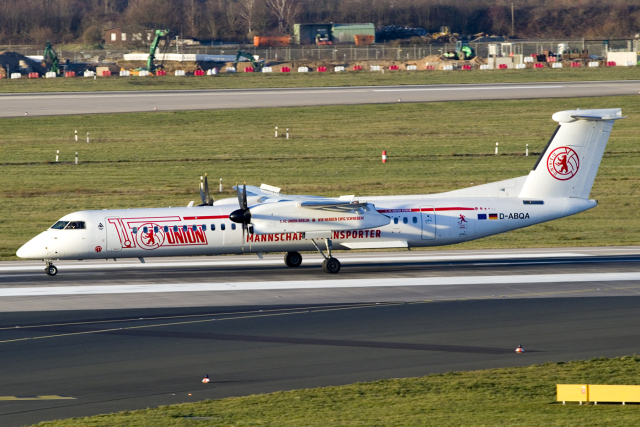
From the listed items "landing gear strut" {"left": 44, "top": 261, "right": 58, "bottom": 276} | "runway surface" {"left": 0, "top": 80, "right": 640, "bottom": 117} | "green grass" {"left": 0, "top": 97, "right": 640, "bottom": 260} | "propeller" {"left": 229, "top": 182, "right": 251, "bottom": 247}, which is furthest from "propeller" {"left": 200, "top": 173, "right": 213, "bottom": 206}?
"runway surface" {"left": 0, "top": 80, "right": 640, "bottom": 117}

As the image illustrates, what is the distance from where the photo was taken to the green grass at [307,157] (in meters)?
45.4

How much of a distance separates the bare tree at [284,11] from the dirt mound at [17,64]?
168 ft

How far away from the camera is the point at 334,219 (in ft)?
101

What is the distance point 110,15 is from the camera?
486 ft

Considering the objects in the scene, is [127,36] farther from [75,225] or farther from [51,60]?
[75,225]

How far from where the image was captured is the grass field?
8338 centimetres

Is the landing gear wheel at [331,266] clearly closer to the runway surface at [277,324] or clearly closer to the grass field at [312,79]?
the runway surface at [277,324]

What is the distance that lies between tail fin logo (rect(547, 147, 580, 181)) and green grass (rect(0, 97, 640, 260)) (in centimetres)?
757

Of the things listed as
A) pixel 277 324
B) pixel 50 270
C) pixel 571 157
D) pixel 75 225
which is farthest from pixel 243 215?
pixel 571 157

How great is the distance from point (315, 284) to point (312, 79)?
61.4m

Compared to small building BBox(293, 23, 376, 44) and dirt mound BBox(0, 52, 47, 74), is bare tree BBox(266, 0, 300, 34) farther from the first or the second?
dirt mound BBox(0, 52, 47, 74)

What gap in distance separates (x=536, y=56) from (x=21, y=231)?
77.7 meters

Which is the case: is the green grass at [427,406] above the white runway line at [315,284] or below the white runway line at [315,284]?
above

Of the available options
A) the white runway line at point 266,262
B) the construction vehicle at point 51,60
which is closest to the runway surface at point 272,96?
the construction vehicle at point 51,60
